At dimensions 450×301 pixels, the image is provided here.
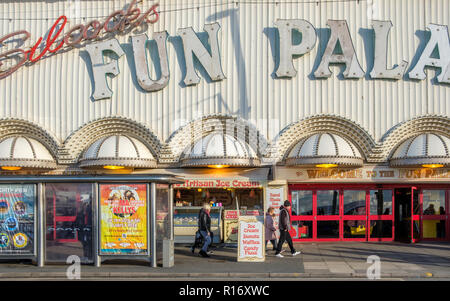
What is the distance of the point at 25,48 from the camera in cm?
2153

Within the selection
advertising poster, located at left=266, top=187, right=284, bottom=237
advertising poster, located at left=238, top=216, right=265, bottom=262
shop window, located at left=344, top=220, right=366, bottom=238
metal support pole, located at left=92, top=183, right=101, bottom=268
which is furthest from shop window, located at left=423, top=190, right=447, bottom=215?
metal support pole, located at left=92, top=183, right=101, bottom=268

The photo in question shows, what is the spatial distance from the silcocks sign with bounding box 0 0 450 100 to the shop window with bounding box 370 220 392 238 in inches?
222

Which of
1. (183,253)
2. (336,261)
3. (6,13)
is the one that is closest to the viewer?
(336,261)

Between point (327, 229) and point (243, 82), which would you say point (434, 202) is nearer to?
point (327, 229)

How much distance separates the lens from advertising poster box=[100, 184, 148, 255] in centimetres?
1493

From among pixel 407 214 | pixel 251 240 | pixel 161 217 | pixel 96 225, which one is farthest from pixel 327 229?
pixel 96 225

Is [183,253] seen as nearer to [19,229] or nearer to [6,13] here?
[19,229]

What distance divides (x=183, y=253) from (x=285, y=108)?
684 centimetres

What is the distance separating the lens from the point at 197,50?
20656mm

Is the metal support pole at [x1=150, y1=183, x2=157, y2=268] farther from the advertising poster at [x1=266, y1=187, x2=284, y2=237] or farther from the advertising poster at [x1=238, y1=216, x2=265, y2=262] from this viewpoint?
the advertising poster at [x1=266, y1=187, x2=284, y2=237]

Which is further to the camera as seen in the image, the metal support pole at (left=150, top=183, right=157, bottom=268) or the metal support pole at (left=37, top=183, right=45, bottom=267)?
the metal support pole at (left=37, top=183, right=45, bottom=267)

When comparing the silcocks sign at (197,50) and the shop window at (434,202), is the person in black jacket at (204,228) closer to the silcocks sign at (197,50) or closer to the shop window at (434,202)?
the silcocks sign at (197,50)

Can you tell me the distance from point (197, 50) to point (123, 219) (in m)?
8.29

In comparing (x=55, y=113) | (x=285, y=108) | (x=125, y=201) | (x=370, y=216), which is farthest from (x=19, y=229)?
(x=370, y=216)
